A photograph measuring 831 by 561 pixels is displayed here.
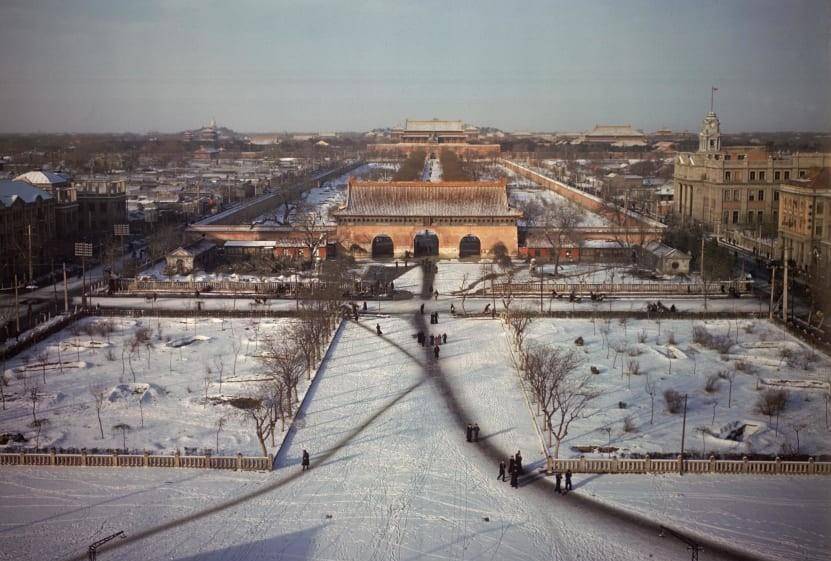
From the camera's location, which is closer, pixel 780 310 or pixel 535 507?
pixel 535 507

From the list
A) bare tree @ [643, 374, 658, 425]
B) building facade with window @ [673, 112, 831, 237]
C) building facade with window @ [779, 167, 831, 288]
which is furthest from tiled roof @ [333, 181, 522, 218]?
bare tree @ [643, 374, 658, 425]

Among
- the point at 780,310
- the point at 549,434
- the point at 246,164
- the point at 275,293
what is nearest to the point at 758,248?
the point at 780,310

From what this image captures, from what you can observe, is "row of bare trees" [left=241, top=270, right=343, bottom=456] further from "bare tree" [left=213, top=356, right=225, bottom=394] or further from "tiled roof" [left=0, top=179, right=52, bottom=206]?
"tiled roof" [left=0, top=179, right=52, bottom=206]

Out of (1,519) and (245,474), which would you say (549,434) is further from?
(1,519)

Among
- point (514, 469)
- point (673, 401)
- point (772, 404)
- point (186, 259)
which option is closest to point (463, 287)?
point (186, 259)

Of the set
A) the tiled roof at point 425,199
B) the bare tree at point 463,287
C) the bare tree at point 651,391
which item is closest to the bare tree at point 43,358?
the bare tree at point 463,287

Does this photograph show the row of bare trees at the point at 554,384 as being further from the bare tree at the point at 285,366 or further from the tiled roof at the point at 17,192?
the tiled roof at the point at 17,192
